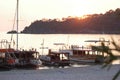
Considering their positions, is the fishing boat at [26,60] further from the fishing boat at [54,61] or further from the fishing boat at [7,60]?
the fishing boat at [54,61]

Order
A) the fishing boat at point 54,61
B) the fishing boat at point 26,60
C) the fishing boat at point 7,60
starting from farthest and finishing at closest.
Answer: the fishing boat at point 54,61 → the fishing boat at point 26,60 → the fishing boat at point 7,60

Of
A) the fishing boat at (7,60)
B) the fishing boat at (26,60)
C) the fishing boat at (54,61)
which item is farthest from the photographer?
the fishing boat at (54,61)

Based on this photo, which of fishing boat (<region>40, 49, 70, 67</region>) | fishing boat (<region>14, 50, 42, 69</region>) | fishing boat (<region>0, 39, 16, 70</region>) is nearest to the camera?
fishing boat (<region>0, 39, 16, 70</region>)

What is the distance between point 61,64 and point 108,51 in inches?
1898

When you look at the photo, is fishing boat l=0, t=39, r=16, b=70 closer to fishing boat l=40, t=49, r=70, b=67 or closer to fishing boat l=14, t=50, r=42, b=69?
fishing boat l=14, t=50, r=42, b=69

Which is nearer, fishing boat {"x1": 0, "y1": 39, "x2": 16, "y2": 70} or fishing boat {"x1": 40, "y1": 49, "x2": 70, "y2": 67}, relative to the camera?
fishing boat {"x1": 0, "y1": 39, "x2": 16, "y2": 70}

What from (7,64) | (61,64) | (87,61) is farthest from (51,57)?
(7,64)

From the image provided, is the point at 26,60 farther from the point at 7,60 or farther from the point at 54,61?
the point at 54,61

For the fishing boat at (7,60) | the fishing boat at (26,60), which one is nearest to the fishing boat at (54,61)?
the fishing boat at (26,60)

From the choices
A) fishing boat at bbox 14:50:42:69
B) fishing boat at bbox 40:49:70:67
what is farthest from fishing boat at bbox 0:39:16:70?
fishing boat at bbox 40:49:70:67

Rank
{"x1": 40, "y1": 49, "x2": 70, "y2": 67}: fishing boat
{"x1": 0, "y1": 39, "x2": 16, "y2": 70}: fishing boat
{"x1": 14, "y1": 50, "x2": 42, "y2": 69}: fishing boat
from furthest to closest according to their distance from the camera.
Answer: {"x1": 40, "y1": 49, "x2": 70, "y2": 67}: fishing boat < {"x1": 14, "y1": 50, "x2": 42, "y2": 69}: fishing boat < {"x1": 0, "y1": 39, "x2": 16, "y2": 70}: fishing boat

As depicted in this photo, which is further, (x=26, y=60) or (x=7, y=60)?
(x=26, y=60)

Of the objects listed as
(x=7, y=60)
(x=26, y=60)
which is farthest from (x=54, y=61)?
(x=7, y=60)

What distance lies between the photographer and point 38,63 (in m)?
46.5
